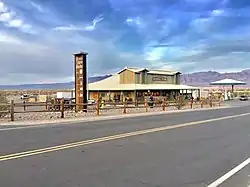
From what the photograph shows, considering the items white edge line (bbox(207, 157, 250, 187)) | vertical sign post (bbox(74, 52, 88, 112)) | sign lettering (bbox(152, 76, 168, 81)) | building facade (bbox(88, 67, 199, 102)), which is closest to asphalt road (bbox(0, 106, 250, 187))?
white edge line (bbox(207, 157, 250, 187))

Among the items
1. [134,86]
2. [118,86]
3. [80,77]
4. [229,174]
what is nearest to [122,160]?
[229,174]

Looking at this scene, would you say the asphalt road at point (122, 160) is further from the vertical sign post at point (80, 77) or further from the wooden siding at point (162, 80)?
the wooden siding at point (162, 80)

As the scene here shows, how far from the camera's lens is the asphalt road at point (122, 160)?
7.25 m

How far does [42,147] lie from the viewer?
11.3m

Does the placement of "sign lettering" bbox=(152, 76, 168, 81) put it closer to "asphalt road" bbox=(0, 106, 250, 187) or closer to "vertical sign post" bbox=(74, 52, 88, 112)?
"vertical sign post" bbox=(74, 52, 88, 112)

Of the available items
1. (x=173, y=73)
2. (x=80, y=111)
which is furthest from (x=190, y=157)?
(x=173, y=73)

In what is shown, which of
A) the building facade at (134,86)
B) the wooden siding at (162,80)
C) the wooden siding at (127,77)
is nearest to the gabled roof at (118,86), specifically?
the building facade at (134,86)

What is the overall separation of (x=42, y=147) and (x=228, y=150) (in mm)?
5341

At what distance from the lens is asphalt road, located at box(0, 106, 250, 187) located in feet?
23.8

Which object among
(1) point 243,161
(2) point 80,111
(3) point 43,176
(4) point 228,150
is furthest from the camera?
(2) point 80,111

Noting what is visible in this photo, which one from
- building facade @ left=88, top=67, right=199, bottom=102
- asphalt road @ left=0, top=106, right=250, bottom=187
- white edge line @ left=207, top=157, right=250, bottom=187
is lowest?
white edge line @ left=207, top=157, right=250, bottom=187

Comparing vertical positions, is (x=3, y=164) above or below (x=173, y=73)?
below

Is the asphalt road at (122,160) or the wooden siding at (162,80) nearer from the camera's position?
the asphalt road at (122,160)

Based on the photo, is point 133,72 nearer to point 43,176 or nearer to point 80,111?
point 80,111
